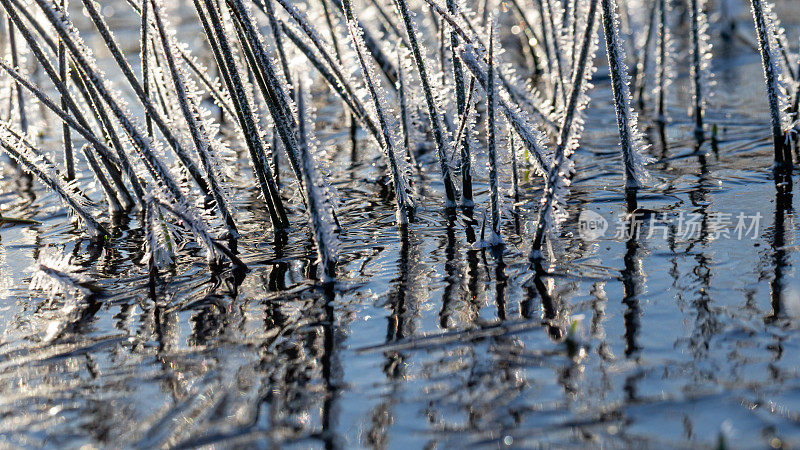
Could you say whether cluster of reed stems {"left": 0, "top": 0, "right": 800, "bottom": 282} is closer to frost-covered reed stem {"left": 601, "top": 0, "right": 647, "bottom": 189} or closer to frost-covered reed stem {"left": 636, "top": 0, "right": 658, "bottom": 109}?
frost-covered reed stem {"left": 601, "top": 0, "right": 647, "bottom": 189}

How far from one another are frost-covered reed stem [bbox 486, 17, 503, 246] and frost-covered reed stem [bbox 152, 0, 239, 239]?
1567 millimetres

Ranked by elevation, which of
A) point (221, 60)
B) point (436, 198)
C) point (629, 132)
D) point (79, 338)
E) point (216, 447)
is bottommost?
point (216, 447)

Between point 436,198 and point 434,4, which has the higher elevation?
point 434,4

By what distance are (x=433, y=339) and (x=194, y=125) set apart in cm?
181

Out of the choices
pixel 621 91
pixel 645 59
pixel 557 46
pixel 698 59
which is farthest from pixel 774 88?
pixel 645 59

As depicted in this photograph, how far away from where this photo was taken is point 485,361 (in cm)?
312

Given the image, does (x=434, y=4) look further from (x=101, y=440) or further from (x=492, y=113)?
(x=101, y=440)

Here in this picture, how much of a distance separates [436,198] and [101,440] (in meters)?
3.10

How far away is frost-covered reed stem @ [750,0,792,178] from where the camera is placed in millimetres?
4473

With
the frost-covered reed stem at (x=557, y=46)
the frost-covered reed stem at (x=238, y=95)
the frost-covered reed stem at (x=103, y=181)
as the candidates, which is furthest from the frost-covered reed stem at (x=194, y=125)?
the frost-covered reed stem at (x=557, y=46)

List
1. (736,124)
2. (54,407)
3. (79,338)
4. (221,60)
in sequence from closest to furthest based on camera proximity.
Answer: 1. (54,407)
2. (79,338)
3. (221,60)
4. (736,124)

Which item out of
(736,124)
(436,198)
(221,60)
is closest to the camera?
(221,60)

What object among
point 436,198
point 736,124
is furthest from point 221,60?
point 736,124

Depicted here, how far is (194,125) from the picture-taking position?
399 cm
